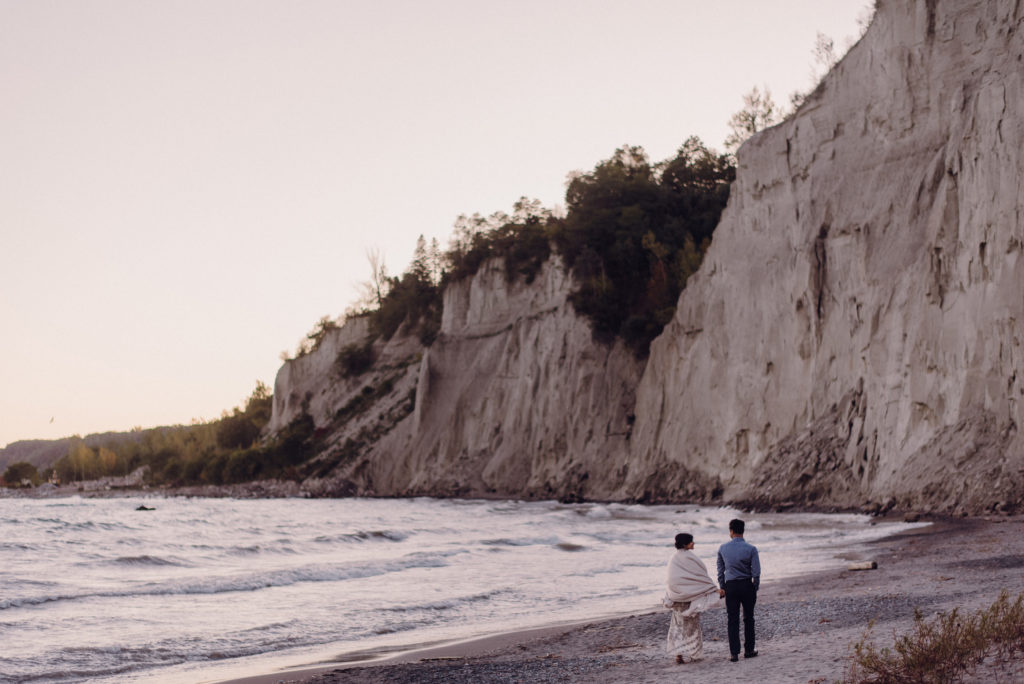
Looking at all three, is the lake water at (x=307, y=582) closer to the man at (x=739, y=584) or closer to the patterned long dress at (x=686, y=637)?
the patterned long dress at (x=686, y=637)

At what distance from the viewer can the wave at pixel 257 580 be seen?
1591 centimetres

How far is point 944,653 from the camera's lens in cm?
622

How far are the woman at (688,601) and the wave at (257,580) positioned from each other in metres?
11.2

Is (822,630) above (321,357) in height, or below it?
below

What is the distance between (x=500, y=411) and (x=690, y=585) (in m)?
52.9

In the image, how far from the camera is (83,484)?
131m

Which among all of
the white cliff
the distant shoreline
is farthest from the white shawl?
A: the distant shoreline

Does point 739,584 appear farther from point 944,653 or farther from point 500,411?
point 500,411

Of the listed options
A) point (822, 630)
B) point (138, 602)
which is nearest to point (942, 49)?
point (822, 630)

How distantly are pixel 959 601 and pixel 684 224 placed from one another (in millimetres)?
52205

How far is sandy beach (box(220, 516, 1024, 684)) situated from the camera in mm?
8000

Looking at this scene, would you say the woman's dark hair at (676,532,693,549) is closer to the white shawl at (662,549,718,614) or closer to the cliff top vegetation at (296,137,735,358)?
the white shawl at (662,549,718,614)

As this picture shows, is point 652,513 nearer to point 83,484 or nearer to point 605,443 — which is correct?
point 605,443

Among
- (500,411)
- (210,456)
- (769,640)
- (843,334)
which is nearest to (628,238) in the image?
(500,411)
